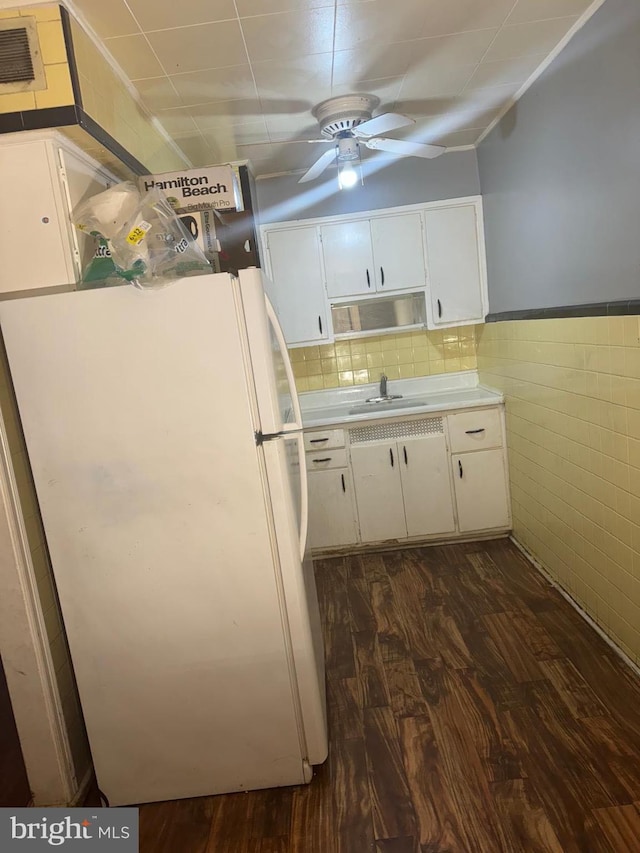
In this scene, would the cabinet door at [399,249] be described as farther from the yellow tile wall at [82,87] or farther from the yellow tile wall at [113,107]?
the yellow tile wall at [82,87]

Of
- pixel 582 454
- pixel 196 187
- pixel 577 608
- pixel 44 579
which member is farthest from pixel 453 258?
pixel 44 579

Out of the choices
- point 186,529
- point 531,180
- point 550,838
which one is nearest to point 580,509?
point 550,838

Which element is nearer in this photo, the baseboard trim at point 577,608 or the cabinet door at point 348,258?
the baseboard trim at point 577,608

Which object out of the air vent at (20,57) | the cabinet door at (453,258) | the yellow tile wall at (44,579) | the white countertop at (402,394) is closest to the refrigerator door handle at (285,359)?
the yellow tile wall at (44,579)

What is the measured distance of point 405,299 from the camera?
3.90 m

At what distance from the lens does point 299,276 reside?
3727 mm

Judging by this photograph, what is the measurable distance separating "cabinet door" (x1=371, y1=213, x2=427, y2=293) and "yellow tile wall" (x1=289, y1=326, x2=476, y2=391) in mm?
459

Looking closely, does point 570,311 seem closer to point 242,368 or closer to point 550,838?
point 242,368

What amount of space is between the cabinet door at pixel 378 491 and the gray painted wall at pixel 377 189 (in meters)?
1.58

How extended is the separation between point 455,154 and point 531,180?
1.04 metres

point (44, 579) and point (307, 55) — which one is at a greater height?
point (307, 55)

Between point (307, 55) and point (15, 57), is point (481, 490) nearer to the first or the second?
point (307, 55)

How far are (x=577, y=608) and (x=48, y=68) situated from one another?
300cm

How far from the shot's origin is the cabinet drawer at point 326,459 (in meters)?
3.58
